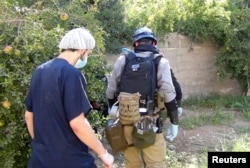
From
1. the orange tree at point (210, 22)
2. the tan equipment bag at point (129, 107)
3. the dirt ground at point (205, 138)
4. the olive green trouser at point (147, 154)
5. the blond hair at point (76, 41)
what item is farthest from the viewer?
the orange tree at point (210, 22)

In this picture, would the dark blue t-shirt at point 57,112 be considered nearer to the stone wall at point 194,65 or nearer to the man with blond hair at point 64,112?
the man with blond hair at point 64,112

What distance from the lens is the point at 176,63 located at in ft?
23.8

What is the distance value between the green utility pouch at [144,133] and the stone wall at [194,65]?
3.63 m

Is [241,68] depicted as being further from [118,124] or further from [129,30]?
[118,124]

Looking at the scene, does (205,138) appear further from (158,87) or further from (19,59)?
(19,59)

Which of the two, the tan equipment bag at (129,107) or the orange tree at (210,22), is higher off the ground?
the orange tree at (210,22)

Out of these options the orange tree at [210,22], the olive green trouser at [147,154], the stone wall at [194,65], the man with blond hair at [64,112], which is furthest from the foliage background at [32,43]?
the stone wall at [194,65]

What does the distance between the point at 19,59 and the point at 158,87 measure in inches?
49.1

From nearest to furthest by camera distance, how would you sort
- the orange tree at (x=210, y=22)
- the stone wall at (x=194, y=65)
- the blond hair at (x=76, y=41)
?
the blond hair at (x=76, y=41), the orange tree at (x=210, y=22), the stone wall at (x=194, y=65)

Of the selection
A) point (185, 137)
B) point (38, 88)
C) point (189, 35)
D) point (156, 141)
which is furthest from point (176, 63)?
point (38, 88)

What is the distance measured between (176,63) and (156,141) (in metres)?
3.83

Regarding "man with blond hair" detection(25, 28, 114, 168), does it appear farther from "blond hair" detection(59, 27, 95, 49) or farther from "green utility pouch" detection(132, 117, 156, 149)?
"green utility pouch" detection(132, 117, 156, 149)

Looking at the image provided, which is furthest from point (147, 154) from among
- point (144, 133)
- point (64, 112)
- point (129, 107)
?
point (64, 112)

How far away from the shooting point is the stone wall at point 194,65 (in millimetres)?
7188
